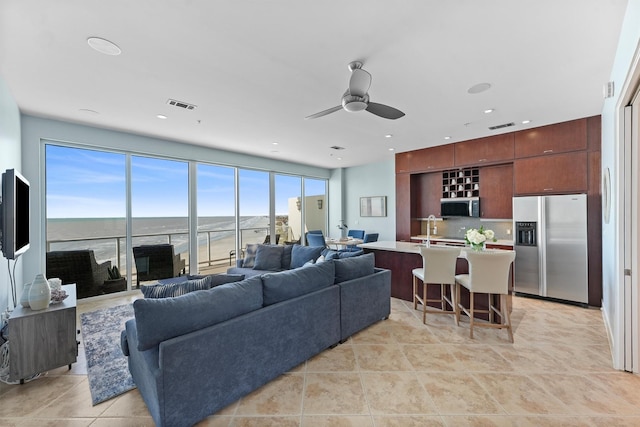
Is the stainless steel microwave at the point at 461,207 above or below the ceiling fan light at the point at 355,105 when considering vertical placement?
below

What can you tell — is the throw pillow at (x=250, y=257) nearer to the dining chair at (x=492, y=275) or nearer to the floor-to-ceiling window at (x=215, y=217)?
the floor-to-ceiling window at (x=215, y=217)

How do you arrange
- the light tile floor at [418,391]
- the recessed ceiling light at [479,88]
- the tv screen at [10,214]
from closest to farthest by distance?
1. the light tile floor at [418,391]
2. the tv screen at [10,214]
3. the recessed ceiling light at [479,88]

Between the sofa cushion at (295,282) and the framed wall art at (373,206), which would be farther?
the framed wall art at (373,206)

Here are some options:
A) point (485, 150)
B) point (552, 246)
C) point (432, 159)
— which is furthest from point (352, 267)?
point (432, 159)

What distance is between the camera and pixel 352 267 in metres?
3.05

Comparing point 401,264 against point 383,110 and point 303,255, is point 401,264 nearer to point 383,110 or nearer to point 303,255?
point 303,255

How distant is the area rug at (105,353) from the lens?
218cm

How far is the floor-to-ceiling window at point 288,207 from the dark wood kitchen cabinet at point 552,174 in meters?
5.13

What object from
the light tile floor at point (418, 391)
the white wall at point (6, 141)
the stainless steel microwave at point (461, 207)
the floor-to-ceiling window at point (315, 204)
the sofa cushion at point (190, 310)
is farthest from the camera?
the floor-to-ceiling window at point (315, 204)

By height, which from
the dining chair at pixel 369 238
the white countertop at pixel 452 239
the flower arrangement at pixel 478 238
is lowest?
the dining chair at pixel 369 238

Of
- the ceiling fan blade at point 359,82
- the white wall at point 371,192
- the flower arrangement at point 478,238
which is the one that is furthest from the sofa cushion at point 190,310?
the white wall at point 371,192

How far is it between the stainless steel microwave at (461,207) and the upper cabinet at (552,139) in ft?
3.90

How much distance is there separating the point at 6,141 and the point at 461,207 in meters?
6.96

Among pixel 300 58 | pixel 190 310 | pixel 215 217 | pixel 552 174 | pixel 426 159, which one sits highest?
pixel 300 58
